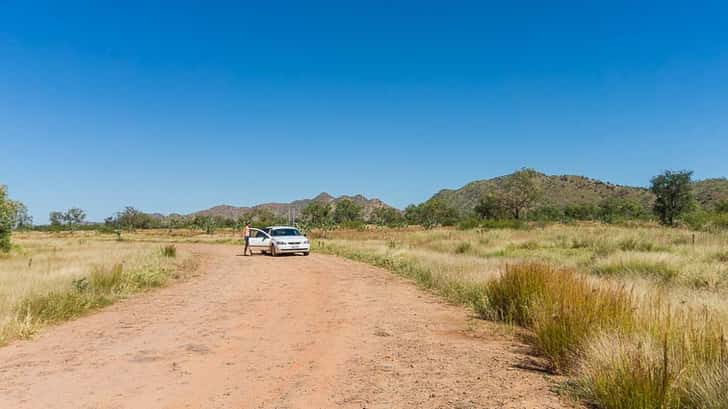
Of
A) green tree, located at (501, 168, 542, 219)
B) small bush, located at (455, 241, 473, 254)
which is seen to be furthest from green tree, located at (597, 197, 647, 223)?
Result: small bush, located at (455, 241, 473, 254)

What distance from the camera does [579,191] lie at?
12044cm

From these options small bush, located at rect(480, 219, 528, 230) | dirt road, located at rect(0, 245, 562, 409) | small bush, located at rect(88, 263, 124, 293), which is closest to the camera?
dirt road, located at rect(0, 245, 562, 409)

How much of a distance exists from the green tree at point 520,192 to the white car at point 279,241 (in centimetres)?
6586

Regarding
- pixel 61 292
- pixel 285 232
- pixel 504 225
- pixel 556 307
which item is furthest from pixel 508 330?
pixel 504 225

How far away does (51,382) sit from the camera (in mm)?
5457

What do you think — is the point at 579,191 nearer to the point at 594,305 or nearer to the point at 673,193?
the point at 673,193

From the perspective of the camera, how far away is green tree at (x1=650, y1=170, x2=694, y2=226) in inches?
2596

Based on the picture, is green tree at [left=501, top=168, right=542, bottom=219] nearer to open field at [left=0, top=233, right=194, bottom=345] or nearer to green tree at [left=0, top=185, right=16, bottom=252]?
green tree at [left=0, top=185, right=16, bottom=252]

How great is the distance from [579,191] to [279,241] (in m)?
110

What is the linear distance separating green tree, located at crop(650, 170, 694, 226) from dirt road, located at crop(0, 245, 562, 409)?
68569 millimetres

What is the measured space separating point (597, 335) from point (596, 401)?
4.36 feet

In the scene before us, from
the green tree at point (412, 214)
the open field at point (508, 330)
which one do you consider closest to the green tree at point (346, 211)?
the green tree at point (412, 214)

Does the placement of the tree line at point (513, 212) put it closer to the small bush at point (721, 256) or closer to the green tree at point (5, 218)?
the green tree at point (5, 218)

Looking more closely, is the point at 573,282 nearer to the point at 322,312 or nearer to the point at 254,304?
the point at 322,312
